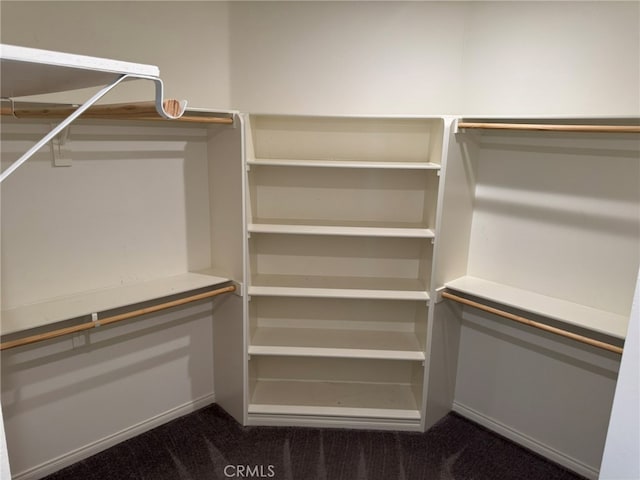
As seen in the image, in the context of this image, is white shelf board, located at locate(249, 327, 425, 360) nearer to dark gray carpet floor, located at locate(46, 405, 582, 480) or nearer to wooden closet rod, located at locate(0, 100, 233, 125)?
dark gray carpet floor, located at locate(46, 405, 582, 480)

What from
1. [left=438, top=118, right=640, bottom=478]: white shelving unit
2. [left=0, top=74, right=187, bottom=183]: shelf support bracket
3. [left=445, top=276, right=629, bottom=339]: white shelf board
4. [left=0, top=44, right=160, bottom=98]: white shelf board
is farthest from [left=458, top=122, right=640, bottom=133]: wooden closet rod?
[left=0, top=44, right=160, bottom=98]: white shelf board

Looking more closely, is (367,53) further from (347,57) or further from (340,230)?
(340,230)

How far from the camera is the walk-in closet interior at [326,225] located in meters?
2.23

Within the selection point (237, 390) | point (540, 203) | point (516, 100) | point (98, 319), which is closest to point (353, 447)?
point (237, 390)

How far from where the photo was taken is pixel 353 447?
8.84 ft

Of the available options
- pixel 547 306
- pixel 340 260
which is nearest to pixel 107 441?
pixel 340 260

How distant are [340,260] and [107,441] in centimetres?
178

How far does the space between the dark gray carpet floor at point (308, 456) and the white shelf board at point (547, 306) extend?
3.13 feet

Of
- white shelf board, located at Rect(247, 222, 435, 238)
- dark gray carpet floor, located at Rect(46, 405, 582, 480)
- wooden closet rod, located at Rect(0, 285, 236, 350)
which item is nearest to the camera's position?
wooden closet rod, located at Rect(0, 285, 236, 350)

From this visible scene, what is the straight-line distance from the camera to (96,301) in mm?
2338

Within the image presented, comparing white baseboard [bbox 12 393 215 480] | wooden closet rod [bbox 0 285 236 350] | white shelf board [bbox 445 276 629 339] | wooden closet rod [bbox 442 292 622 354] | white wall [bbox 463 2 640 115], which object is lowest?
white baseboard [bbox 12 393 215 480]

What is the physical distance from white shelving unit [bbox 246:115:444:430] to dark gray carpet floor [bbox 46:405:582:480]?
0.14 meters

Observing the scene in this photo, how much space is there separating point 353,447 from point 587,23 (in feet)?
8.70

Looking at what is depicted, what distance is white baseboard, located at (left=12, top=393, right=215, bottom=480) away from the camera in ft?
7.73
